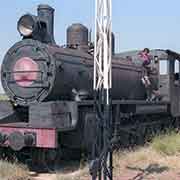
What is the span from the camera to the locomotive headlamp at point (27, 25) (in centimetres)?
930

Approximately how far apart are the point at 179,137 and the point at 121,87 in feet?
6.99

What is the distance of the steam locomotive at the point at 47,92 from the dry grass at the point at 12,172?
378 millimetres

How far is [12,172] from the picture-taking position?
26.0 feet

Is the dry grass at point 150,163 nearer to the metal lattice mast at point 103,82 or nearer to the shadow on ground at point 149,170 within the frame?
the shadow on ground at point 149,170

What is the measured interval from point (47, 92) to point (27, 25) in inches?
62.5

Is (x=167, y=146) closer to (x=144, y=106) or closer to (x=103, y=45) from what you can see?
(x=144, y=106)

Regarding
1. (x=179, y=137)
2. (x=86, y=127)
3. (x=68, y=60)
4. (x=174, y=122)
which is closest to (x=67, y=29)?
(x=68, y=60)

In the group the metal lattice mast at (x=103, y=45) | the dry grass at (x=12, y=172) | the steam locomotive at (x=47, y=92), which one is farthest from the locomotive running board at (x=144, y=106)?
the metal lattice mast at (x=103, y=45)

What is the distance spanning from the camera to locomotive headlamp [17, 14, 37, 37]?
930cm

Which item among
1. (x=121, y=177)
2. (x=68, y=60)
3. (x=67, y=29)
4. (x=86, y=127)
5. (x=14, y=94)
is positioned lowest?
(x=121, y=177)

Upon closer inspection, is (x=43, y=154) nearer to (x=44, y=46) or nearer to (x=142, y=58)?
(x=44, y=46)

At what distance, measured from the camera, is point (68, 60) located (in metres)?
9.42

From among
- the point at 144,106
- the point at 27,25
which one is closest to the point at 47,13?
the point at 27,25

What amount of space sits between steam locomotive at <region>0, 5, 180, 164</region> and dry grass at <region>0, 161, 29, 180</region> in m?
0.38
